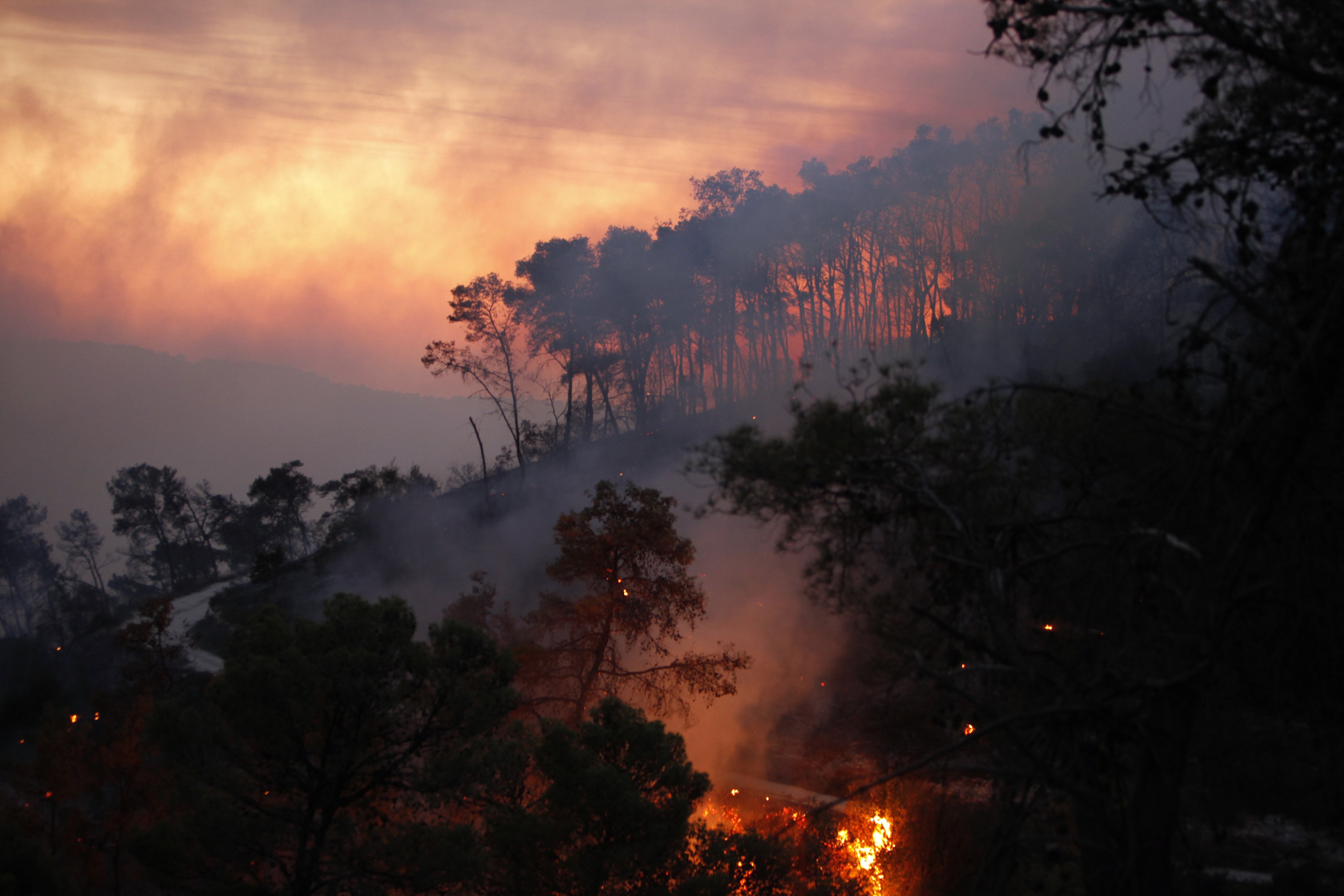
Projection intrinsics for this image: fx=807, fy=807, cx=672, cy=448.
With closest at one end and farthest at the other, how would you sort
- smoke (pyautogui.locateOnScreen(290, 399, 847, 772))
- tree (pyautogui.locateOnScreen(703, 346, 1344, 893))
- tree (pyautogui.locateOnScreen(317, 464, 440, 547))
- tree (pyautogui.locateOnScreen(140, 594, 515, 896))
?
tree (pyautogui.locateOnScreen(703, 346, 1344, 893))
tree (pyautogui.locateOnScreen(140, 594, 515, 896))
smoke (pyautogui.locateOnScreen(290, 399, 847, 772))
tree (pyautogui.locateOnScreen(317, 464, 440, 547))

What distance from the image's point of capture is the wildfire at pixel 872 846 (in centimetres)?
1574

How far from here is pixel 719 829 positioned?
490 inches

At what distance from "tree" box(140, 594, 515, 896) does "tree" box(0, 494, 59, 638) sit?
64140 mm

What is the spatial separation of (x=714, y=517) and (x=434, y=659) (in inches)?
974

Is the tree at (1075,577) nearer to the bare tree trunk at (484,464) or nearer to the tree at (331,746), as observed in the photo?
the tree at (331,746)

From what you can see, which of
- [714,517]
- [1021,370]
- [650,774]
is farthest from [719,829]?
[1021,370]

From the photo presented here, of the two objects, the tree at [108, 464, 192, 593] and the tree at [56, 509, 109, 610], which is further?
→ the tree at [56, 509, 109, 610]

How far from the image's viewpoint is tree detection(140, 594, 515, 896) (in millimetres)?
9844

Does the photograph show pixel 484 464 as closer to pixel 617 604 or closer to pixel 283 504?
pixel 617 604

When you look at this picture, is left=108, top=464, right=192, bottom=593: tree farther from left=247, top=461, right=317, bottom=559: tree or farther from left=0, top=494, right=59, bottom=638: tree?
left=0, top=494, right=59, bottom=638: tree

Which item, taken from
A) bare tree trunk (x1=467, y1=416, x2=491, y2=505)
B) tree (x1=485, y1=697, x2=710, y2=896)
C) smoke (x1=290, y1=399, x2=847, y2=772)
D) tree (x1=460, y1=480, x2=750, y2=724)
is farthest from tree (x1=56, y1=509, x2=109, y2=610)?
tree (x1=485, y1=697, x2=710, y2=896)

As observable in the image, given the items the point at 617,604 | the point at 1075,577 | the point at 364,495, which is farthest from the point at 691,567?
the point at 1075,577

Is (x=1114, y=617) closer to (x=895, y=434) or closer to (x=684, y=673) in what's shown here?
(x=895, y=434)

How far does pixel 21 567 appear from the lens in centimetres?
6238
